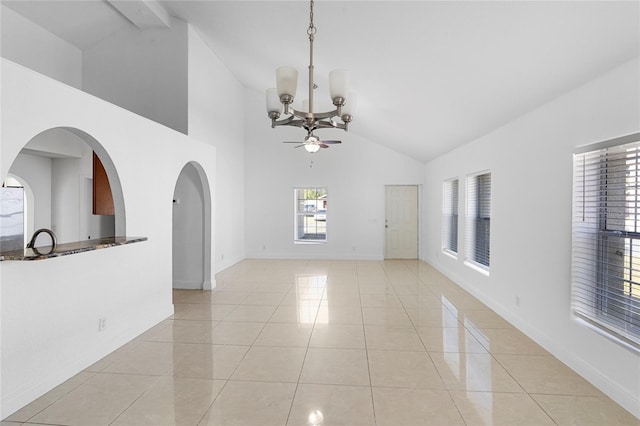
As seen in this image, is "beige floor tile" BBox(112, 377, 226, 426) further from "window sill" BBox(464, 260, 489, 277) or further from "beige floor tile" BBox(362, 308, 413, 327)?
"window sill" BBox(464, 260, 489, 277)

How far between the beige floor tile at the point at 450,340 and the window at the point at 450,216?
295 cm

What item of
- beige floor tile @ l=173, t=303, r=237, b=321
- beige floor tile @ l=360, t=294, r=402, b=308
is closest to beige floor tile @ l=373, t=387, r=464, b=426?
beige floor tile @ l=360, t=294, r=402, b=308

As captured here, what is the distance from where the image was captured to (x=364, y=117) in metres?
6.29

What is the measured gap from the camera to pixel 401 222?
8.41 m

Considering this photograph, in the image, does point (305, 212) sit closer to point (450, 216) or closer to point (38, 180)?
point (450, 216)

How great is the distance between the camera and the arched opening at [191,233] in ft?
17.8

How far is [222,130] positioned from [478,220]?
5.25 m

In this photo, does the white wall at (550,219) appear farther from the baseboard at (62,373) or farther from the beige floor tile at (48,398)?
the baseboard at (62,373)

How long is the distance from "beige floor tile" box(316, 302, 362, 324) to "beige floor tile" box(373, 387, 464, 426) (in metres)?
1.49

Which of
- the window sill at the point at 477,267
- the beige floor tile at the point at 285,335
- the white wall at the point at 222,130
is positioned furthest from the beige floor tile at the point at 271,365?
the white wall at the point at 222,130

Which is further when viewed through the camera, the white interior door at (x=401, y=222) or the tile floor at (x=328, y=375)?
the white interior door at (x=401, y=222)

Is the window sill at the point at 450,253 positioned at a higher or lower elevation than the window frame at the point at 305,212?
lower

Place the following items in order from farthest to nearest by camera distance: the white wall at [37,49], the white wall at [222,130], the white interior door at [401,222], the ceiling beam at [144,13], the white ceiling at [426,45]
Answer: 1. the white interior door at [401,222]
2. the white wall at [222,130]
3. the ceiling beam at [144,13]
4. the white wall at [37,49]
5. the white ceiling at [426,45]

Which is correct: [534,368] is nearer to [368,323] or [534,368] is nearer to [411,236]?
[368,323]
